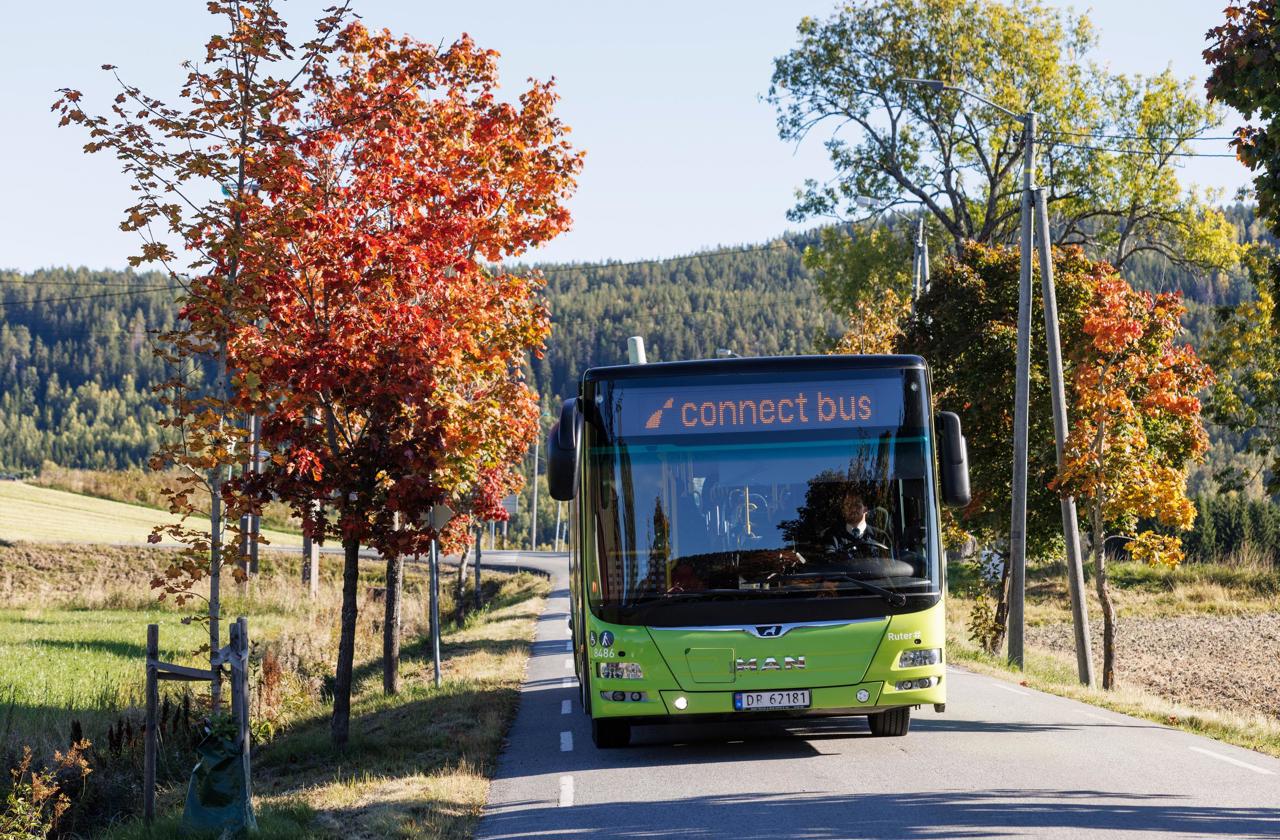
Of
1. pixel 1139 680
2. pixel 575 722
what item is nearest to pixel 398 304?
pixel 575 722

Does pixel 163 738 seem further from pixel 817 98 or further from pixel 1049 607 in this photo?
pixel 1049 607

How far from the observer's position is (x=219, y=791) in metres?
9.69

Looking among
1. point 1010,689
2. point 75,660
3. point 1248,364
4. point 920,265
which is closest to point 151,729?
point 1010,689

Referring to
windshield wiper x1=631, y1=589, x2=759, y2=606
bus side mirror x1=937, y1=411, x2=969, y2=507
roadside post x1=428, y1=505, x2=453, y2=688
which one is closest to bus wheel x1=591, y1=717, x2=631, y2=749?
windshield wiper x1=631, y1=589, x2=759, y2=606

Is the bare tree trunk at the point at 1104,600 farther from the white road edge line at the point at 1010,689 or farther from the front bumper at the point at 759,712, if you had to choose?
the front bumper at the point at 759,712

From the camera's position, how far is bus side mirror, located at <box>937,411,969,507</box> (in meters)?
11.9

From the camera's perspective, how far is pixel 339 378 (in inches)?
538

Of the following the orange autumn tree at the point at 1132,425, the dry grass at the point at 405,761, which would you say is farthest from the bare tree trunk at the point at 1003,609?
the dry grass at the point at 405,761

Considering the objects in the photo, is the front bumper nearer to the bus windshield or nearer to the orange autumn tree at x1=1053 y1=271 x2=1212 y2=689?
the bus windshield

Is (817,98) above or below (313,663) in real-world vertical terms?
above

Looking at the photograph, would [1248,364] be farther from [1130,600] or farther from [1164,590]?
[1164,590]

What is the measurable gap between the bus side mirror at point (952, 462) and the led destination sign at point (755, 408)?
0.38 metres

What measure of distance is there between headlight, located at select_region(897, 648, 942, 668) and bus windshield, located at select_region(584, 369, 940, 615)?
0.43m

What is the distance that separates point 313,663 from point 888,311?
22.2 metres
